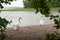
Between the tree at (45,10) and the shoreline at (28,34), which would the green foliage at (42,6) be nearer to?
the tree at (45,10)

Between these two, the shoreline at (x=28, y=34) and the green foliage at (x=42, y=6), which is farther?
the shoreline at (x=28, y=34)

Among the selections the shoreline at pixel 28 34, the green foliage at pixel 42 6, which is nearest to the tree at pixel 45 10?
the green foliage at pixel 42 6

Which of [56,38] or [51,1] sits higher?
[51,1]

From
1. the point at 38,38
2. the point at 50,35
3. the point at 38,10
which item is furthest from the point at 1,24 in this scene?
the point at 38,38

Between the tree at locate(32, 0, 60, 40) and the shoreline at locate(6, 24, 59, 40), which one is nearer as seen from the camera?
the tree at locate(32, 0, 60, 40)

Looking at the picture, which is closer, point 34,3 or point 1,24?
point 34,3

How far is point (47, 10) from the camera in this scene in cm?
203

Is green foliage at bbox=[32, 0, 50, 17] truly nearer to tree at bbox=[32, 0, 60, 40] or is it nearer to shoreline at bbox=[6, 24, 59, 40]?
tree at bbox=[32, 0, 60, 40]

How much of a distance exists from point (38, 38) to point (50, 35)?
270 inches

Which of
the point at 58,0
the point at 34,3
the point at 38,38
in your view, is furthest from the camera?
the point at 38,38

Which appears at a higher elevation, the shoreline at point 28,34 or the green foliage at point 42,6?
the green foliage at point 42,6

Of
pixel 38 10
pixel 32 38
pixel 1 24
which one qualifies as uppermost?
pixel 38 10

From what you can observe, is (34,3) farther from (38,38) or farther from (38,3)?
(38,38)

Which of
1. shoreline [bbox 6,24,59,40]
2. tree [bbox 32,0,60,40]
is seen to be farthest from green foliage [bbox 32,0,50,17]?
shoreline [bbox 6,24,59,40]
